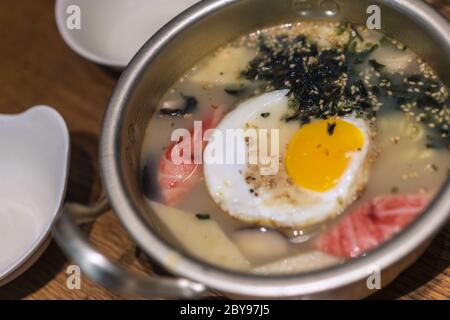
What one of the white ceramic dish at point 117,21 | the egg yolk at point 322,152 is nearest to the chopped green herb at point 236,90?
the egg yolk at point 322,152

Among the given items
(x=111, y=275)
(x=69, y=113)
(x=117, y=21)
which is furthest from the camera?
(x=117, y=21)

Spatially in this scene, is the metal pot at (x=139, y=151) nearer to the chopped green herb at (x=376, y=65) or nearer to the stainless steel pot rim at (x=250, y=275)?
the stainless steel pot rim at (x=250, y=275)

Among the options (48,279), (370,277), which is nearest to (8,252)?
(48,279)

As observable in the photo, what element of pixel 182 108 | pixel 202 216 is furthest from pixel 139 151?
pixel 202 216

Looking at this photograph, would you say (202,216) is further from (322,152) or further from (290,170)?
(322,152)

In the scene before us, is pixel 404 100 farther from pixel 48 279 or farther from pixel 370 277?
pixel 48 279

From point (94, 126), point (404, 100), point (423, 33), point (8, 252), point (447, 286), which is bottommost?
point (8, 252)
